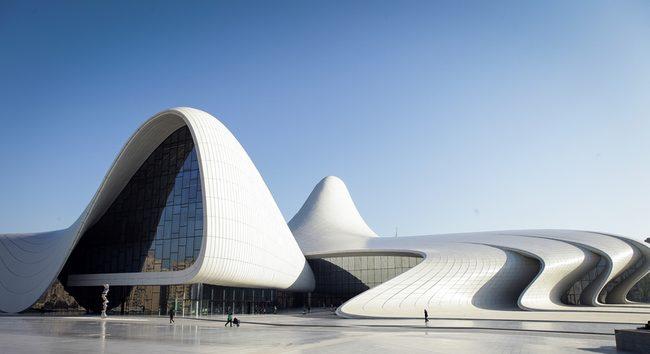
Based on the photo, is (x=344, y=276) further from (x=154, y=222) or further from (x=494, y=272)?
(x=154, y=222)

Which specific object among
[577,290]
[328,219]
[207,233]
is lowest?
[577,290]

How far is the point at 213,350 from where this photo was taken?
45.9 ft

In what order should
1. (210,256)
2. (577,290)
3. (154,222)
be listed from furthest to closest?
(577,290) → (154,222) → (210,256)

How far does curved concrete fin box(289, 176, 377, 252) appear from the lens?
202ft

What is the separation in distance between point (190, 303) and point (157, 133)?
45.3 feet

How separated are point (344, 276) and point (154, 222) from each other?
2629cm

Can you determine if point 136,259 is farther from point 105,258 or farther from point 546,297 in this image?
point 546,297

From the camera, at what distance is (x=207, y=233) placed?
33.2 meters

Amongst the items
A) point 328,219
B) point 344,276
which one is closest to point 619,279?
point 344,276

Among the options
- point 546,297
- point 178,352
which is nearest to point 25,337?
point 178,352

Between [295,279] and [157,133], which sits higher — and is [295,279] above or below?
below

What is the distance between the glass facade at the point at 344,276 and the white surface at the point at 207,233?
14.4m

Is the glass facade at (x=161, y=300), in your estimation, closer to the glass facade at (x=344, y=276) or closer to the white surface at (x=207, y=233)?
the white surface at (x=207, y=233)

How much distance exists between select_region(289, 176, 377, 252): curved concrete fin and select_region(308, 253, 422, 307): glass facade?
2279 mm
